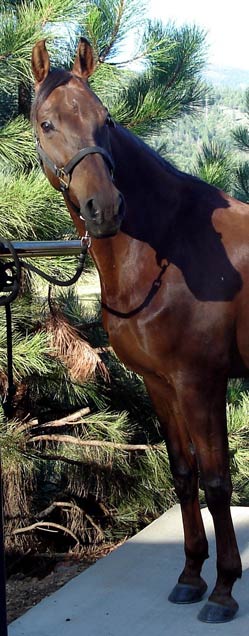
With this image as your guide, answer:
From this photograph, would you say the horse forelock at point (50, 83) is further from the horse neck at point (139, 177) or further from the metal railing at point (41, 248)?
the metal railing at point (41, 248)

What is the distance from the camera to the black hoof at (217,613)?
2.30 meters

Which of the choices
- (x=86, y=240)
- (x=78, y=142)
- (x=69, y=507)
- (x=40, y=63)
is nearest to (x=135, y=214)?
(x=86, y=240)

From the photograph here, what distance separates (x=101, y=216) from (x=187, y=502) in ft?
3.34

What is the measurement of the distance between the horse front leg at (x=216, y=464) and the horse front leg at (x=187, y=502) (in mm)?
125

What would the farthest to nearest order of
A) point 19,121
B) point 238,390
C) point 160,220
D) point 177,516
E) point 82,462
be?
point 238,390 < point 82,462 < point 19,121 < point 177,516 < point 160,220

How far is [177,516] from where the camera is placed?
3.30m

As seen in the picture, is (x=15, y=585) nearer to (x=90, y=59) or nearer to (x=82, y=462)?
(x=82, y=462)

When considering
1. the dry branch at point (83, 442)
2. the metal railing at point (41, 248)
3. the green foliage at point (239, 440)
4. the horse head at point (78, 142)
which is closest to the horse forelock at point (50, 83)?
the horse head at point (78, 142)

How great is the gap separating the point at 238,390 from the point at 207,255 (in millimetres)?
2257

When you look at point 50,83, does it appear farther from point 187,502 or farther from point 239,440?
point 239,440

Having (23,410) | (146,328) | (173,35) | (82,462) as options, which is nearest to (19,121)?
(173,35)

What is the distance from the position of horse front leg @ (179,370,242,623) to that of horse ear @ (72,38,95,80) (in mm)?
795

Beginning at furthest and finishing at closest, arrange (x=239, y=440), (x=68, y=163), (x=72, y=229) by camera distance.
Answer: (x=239, y=440) < (x=72, y=229) < (x=68, y=163)

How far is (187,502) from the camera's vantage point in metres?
2.49
